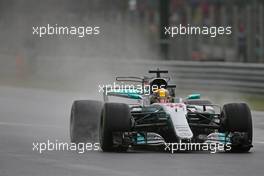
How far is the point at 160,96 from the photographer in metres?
15.0

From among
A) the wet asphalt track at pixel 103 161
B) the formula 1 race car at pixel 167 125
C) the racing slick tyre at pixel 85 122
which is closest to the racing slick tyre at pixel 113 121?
the formula 1 race car at pixel 167 125

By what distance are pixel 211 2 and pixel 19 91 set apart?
92.8 feet

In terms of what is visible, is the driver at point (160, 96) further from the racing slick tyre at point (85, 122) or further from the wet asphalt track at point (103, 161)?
the wet asphalt track at point (103, 161)

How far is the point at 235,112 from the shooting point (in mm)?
14344

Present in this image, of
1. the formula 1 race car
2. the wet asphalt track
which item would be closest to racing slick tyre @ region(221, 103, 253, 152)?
the formula 1 race car

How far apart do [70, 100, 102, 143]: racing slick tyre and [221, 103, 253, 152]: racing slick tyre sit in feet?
6.28

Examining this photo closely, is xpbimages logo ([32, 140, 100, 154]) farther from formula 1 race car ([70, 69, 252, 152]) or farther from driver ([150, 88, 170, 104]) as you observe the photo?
driver ([150, 88, 170, 104])

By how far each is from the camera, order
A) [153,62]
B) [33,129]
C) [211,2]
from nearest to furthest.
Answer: [33,129] → [153,62] → [211,2]

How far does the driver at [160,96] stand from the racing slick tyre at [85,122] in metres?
0.77

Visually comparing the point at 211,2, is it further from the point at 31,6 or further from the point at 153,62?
the point at 153,62

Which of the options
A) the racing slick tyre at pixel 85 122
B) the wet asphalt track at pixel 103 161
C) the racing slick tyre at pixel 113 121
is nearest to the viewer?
the wet asphalt track at pixel 103 161

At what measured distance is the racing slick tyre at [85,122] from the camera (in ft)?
50.4

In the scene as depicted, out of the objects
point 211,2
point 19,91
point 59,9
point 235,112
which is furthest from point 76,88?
point 211,2

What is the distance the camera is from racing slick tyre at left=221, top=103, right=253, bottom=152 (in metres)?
14.3
